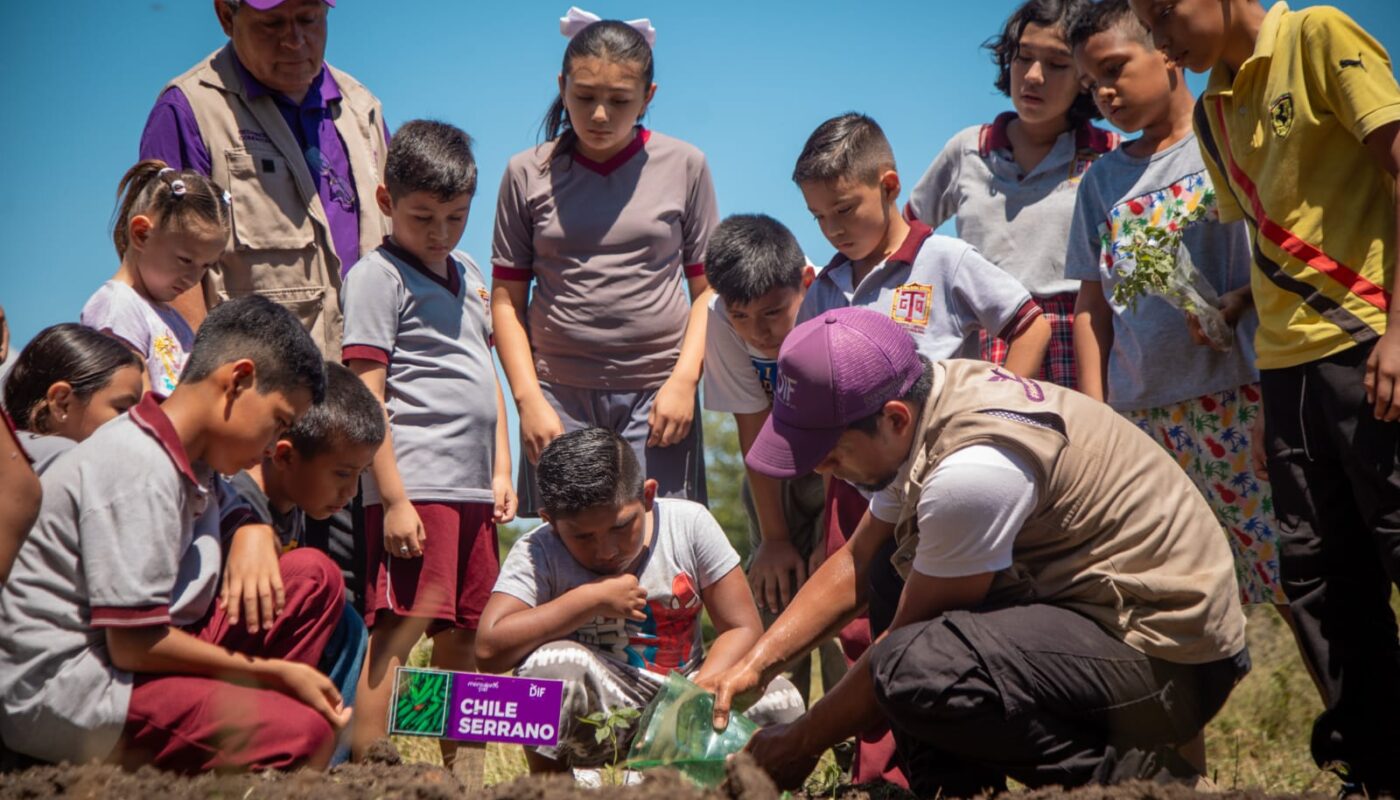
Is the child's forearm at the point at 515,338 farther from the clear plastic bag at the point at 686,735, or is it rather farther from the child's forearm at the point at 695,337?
the clear plastic bag at the point at 686,735

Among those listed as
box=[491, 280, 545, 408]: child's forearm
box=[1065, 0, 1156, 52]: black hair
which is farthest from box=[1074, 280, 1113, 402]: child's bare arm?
box=[491, 280, 545, 408]: child's forearm

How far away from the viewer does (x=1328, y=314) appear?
344 centimetres

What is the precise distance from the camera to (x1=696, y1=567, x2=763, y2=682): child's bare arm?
13.6 feet

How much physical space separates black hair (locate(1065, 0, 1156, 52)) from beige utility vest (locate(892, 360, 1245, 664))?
65.8 inches

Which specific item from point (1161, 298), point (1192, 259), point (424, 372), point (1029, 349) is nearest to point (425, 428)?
point (424, 372)

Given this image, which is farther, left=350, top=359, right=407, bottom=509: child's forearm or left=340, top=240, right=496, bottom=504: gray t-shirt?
left=340, top=240, right=496, bottom=504: gray t-shirt

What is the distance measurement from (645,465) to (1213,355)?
6.70ft

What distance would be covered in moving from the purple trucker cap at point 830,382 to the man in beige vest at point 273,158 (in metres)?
2.14

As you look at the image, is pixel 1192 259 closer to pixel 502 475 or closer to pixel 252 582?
pixel 502 475

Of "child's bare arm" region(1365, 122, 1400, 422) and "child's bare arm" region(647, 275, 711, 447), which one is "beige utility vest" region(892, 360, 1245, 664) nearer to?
"child's bare arm" region(1365, 122, 1400, 422)

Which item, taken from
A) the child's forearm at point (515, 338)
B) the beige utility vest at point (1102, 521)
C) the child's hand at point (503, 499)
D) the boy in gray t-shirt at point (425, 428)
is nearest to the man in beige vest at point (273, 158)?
the boy in gray t-shirt at point (425, 428)

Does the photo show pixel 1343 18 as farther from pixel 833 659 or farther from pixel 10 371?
pixel 10 371

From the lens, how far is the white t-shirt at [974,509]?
3.15 meters

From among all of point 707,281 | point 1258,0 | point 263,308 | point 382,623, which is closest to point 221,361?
point 263,308
